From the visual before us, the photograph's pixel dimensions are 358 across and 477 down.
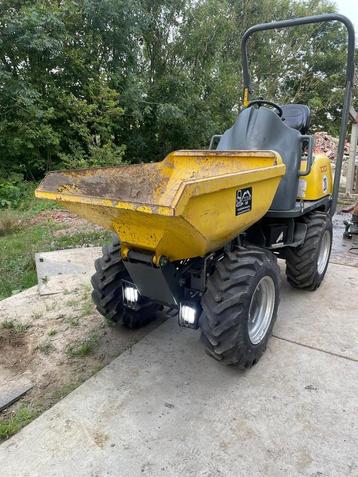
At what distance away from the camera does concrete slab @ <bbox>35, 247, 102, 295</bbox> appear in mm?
3812

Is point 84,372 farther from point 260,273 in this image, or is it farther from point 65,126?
point 65,126

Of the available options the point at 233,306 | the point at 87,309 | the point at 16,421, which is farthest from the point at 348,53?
the point at 16,421

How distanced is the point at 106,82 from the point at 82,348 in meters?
7.40

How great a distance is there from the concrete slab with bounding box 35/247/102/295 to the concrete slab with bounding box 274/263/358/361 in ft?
6.80

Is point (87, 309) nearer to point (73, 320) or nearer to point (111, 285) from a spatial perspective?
point (73, 320)

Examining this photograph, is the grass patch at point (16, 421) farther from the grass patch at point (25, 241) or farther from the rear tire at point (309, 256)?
the rear tire at point (309, 256)

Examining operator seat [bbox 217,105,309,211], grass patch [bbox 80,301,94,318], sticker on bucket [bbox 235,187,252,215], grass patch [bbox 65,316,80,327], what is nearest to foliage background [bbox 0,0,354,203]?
grass patch [bbox 80,301,94,318]

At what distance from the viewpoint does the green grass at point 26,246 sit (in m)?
4.07

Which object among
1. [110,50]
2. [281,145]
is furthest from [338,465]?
[110,50]

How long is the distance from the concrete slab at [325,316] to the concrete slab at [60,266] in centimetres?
207

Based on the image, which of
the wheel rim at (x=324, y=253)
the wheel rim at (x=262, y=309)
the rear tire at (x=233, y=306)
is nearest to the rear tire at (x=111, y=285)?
the rear tire at (x=233, y=306)

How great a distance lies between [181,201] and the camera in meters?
1.72

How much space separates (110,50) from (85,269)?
6.55 m

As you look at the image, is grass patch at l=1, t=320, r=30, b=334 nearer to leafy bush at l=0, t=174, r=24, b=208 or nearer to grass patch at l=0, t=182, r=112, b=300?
grass patch at l=0, t=182, r=112, b=300
